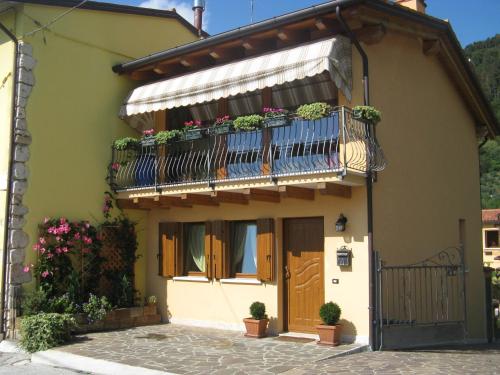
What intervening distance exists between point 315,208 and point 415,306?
315 centimetres

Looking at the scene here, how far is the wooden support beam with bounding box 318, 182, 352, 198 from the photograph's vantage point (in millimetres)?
10524

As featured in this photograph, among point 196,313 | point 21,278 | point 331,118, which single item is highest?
point 331,118

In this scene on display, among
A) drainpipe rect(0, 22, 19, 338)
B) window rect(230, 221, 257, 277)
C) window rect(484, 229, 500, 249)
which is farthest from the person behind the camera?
window rect(484, 229, 500, 249)

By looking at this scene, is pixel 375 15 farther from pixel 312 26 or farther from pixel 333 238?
pixel 333 238

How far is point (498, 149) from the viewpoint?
64.8 metres

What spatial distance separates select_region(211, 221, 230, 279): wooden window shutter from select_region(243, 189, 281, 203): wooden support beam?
1438 mm

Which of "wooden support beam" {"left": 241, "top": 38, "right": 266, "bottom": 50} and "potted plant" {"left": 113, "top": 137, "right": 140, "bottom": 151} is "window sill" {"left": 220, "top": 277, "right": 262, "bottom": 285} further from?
"wooden support beam" {"left": 241, "top": 38, "right": 266, "bottom": 50}

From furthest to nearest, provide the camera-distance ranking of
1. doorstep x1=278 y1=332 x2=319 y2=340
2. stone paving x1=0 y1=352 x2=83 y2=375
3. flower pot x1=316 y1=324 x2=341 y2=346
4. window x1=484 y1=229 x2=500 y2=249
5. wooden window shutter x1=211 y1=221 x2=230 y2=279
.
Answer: window x1=484 y1=229 x2=500 y2=249, wooden window shutter x1=211 y1=221 x2=230 y2=279, doorstep x1=278 y1=332 x2=319 y2=340, flower pot x1=316 y1=324 x2=341 y2=346, stone paving x1=0 y1=352 x2=83 y2=375

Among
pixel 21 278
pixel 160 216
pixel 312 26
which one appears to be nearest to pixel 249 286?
pixel 160 216

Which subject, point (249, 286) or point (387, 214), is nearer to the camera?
point (387, 214)

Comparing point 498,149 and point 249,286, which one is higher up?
point 498,149

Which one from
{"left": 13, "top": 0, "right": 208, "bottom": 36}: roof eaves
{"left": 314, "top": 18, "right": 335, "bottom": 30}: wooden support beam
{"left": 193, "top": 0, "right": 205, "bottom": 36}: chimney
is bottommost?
{"left": 314, "top": 18, "right": 335, "bottom": 30}: wooden support beam

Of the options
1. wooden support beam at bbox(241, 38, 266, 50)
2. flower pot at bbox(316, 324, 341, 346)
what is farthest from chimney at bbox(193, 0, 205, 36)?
flower pot at bbox(316, 324, 341, 346)

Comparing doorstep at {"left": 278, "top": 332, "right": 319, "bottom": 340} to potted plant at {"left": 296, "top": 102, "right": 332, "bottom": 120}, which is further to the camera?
doorstep at {"left": 278, "top": 332, "right": 319, "bottom": 340}
